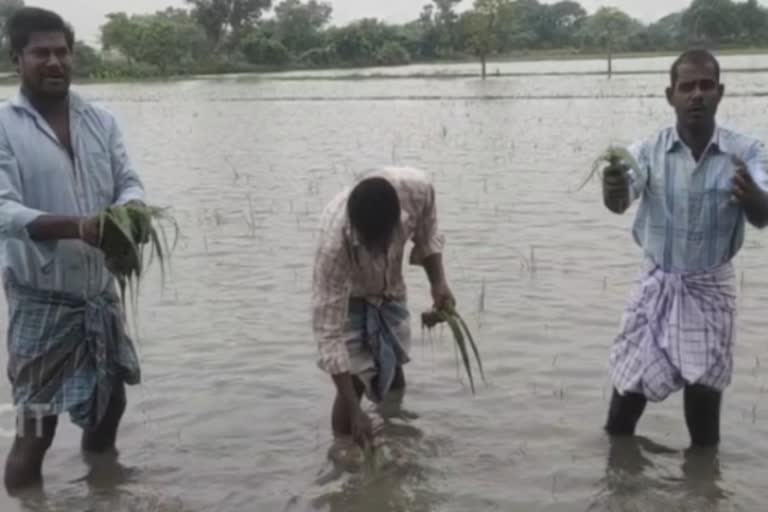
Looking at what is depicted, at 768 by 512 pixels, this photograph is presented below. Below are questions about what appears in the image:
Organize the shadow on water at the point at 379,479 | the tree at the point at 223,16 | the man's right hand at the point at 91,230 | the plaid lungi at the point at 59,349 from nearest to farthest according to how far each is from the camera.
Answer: the man's right hand at the point at 91,230
the plaid lungi at the point at 59,349
the shadow on water at the point at 379,479
the tree at the point at 223,16

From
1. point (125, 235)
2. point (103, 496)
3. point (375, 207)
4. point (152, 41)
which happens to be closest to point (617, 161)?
point (375, 207)

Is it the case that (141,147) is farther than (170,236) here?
Yes

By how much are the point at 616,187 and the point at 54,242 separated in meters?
2.13

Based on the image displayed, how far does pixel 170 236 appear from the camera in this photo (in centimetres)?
959

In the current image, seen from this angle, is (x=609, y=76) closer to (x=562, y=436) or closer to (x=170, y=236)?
(x=170, y=236)

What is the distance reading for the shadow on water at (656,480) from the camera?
3.70m

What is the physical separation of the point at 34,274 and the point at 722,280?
2.64m

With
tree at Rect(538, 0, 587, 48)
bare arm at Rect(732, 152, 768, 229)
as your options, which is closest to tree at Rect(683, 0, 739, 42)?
tree at Rect(538, 0, 587, 48)

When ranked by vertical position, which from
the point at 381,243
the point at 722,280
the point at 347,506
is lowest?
the point at 347,506

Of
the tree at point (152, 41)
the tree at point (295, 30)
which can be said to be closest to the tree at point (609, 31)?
the tree at point (295, 30)

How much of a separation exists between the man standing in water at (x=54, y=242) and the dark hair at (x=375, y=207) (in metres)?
0.90

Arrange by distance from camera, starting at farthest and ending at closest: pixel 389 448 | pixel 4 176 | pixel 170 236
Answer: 1. pixel 170 236
2. pixel 389 448
3. pixel 4 176

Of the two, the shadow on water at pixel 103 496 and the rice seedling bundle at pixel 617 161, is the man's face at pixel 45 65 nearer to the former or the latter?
the shadow on water at pixel 103 496

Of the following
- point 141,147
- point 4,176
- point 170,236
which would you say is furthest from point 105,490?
point 141,147
